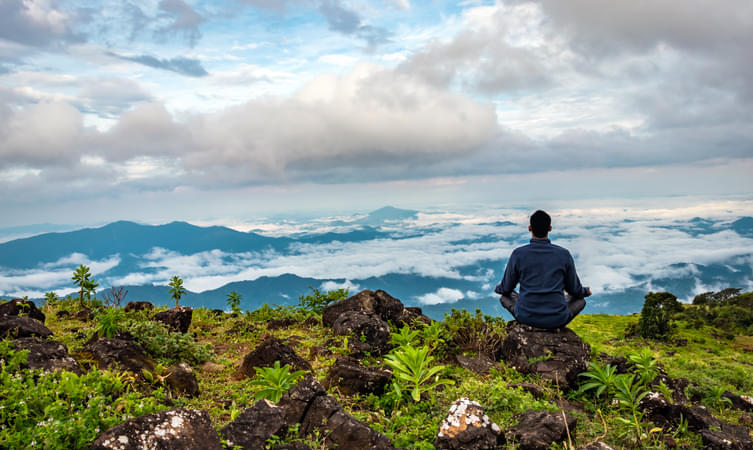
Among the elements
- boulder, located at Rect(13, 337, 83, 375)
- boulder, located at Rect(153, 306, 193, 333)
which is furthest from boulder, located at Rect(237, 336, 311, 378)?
boulder, located at Rect(153, 306, 193, 333)

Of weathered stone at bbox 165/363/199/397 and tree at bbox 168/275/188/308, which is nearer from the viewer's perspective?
weathered stone at bbox 165/363/199/397

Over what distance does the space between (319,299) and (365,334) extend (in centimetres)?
403

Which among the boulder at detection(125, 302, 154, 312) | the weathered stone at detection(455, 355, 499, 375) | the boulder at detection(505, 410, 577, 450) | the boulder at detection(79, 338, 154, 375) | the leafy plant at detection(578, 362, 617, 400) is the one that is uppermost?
the boulder at detection(79, 338, 154, 375)

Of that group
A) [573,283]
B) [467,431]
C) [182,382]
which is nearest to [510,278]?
[573,283]

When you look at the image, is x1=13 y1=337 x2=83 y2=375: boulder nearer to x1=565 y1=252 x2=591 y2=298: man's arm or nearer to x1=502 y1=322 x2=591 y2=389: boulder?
x1=502 y1=322 x2=591 y2=389: boulder

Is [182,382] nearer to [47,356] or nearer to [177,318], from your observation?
[47,356]

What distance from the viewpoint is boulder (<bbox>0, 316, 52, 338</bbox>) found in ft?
27.3

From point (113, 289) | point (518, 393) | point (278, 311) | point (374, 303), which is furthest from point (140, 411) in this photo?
point (113, 289)

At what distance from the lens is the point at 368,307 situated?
12.6 m

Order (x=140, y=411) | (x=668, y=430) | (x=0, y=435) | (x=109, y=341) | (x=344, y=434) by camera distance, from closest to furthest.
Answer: (x=0, y=435), (x=140, y=411), (x=344, y=434), (x=668, y=430), (x=109, y=341)

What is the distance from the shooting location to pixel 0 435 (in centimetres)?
441

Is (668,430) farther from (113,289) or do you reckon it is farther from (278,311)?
(113,289)

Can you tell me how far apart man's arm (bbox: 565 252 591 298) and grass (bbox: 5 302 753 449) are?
5.39ft

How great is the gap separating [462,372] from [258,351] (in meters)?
4.28
